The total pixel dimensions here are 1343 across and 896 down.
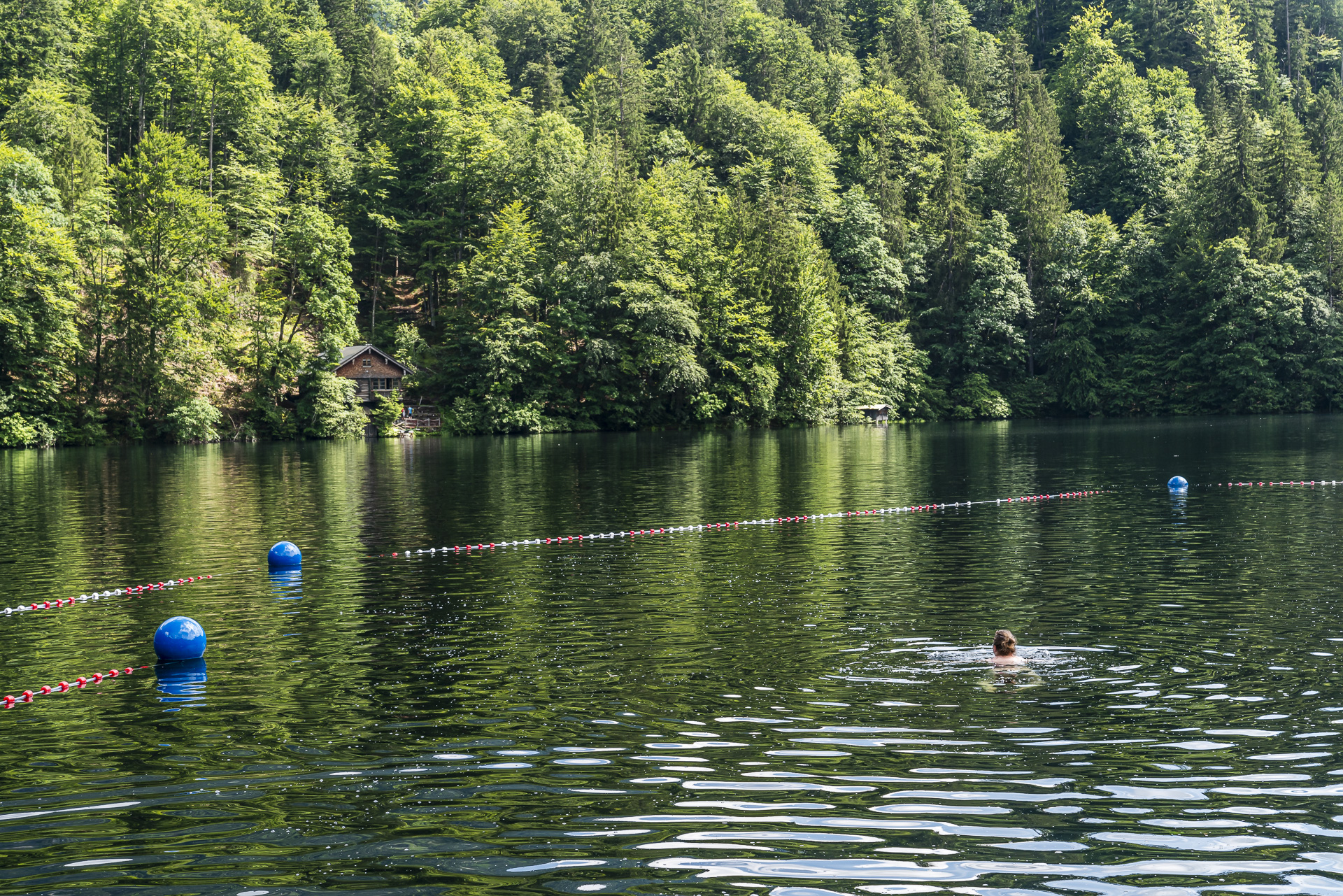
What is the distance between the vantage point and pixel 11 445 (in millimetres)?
82688

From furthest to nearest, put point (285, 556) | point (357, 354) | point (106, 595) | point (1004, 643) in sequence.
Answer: point (357, 354)
point (285, 556)
point (106, 595)
point (1004, 643)

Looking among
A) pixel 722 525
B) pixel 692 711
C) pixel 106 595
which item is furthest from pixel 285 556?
pixel 692 711

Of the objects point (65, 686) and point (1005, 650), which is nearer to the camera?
point (1005, 650)

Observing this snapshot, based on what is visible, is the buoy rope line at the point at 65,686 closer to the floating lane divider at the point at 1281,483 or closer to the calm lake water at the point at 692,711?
the calm lake water at the point at 692,711

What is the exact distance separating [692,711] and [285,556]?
51.3 ft

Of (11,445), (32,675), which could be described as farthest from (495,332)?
(32,675)

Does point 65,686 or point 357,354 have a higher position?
point 357,354

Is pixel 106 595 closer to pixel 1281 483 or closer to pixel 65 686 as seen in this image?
pixel 65 686

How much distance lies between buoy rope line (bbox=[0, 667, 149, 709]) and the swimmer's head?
12.9 meters

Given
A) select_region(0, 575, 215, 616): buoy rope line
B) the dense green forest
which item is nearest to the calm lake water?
select_region(0, 575, 215, 616): buoy rope line

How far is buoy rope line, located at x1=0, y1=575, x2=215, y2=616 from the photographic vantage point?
2320 cm

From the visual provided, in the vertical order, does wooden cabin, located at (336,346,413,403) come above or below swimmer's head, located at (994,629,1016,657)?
above

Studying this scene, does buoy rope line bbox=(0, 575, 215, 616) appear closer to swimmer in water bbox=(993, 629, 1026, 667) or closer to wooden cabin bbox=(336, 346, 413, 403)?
swimmer in water bbox=(993, 629, 1026, 667)

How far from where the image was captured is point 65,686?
56.2 feet
